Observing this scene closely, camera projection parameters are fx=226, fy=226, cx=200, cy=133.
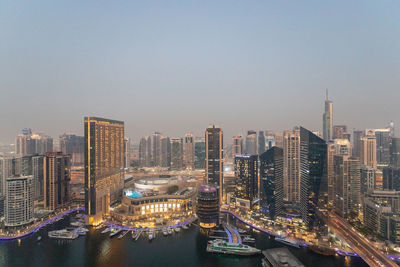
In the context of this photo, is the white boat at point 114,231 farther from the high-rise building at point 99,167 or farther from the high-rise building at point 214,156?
the high-rise building at point 214,156

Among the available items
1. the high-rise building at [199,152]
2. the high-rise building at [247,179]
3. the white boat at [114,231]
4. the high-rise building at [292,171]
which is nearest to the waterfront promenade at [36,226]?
the white boat at [114,231]

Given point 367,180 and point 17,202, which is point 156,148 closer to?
point 17,202

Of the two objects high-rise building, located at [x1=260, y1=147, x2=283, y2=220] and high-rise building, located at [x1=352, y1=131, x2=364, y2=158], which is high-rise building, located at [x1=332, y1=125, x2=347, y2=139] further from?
high-rise building, located at [x1=260, y1=147, x2=283, y2=220]

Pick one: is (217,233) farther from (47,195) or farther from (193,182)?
(47,195)

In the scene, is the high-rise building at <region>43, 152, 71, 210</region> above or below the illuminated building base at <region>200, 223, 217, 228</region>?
above

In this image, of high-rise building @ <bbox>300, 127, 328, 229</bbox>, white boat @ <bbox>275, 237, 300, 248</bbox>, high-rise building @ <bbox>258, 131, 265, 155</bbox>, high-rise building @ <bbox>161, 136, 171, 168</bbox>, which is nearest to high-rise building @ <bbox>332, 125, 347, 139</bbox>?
high-rise building @ <bbox>258, 131, 265, 155</bbox>

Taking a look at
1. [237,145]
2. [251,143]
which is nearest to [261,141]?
[251,143]

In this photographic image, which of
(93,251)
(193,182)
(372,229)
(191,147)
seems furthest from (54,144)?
(372,229)
